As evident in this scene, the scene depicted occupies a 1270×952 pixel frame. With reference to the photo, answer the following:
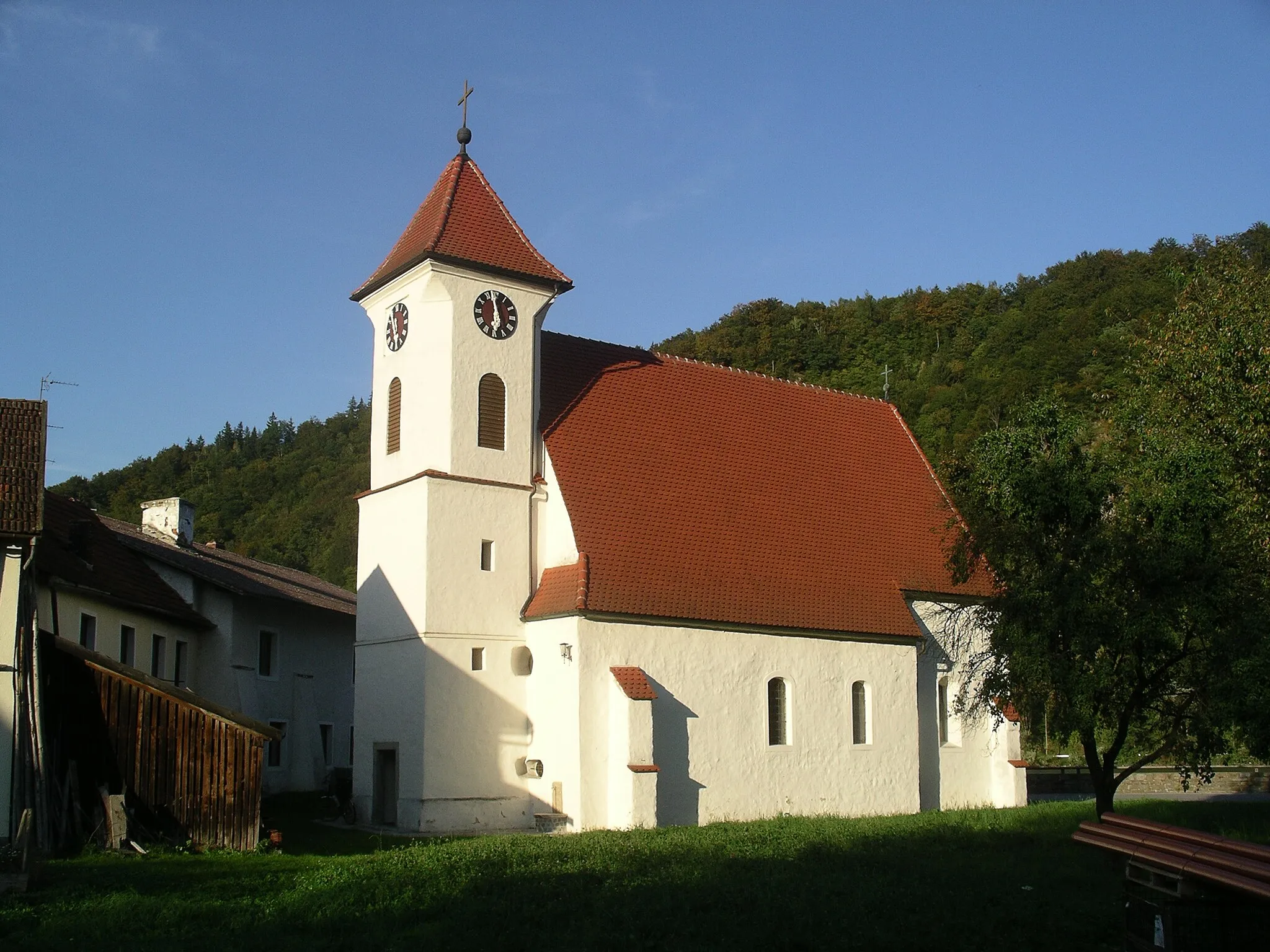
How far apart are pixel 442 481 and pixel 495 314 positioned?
12.8 ft

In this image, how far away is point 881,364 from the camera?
75875 mm

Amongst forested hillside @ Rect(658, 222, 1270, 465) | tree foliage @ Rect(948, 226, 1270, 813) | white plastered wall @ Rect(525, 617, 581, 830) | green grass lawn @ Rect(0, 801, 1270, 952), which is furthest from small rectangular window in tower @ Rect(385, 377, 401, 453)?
forested hillside @ Rect(658, 222, 1270, 465)

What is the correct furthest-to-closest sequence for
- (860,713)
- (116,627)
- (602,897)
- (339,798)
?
(860,713) → (339,798) → (116,627) → (602,897)

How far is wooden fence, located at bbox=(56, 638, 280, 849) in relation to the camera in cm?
1934

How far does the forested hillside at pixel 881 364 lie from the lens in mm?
61156

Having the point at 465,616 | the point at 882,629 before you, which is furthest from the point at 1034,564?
the point at 465,616

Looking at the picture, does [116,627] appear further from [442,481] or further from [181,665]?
[442,481]

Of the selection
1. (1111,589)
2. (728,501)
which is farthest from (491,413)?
(1111,589)

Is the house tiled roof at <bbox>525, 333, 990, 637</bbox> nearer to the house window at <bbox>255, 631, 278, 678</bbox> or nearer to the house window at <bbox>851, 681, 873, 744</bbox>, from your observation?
the house window at <bbox>851, 681, 873, 744</bbox>

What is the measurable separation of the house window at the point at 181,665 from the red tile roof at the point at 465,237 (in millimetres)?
9633

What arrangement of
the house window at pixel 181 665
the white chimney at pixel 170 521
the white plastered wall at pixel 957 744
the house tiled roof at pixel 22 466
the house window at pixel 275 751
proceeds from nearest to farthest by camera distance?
the house tiled roof at pixel 22 466 → the white plastered wall at pixel 957 744 → the house window at pixel 181 665 → the house window at pixel 275 751 → the white chimney at pixel 170 521

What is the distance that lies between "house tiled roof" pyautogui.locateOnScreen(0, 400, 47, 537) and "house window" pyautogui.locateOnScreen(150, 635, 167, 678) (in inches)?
360

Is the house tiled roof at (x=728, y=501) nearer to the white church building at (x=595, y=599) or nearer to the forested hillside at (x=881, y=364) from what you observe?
the white church building at (x=595, y=599)

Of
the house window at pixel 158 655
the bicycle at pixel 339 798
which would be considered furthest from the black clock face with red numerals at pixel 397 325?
the bicycle at pixel 339 798
